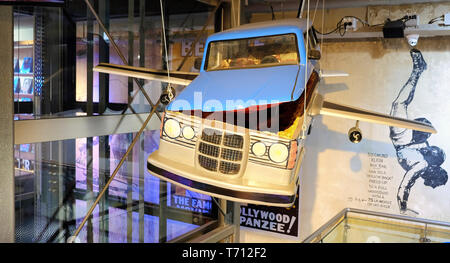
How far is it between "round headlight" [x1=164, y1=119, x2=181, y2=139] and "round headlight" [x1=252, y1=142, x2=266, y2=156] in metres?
0.55

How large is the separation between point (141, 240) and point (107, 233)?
0.59m

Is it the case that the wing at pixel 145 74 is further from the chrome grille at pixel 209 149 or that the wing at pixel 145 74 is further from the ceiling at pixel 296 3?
the ceiling at pixel 296 3

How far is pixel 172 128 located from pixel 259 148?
25.6 inches

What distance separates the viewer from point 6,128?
363 cm

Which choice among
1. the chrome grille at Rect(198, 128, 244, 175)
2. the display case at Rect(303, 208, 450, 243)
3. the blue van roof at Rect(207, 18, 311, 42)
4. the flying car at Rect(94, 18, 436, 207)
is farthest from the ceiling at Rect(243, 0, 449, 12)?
the chrome grille at Rect(198, 128, 244, 175)

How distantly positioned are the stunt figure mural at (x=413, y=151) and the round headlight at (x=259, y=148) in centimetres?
473

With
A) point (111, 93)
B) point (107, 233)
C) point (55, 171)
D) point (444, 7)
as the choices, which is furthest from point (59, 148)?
point (444, 7)

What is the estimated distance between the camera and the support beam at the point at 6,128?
353 centimetres

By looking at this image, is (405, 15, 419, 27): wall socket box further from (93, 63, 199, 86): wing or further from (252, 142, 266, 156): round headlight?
(252, 142, 266, 156): round headlight

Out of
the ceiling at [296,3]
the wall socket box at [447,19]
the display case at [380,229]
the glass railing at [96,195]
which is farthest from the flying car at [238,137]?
the ceiling at [296,3]

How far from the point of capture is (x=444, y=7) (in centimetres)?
647

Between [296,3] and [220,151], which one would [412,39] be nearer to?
[296,3]

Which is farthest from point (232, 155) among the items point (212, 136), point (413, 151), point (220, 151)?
point (413, 151)

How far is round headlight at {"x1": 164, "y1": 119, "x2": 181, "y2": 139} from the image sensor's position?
304cm
